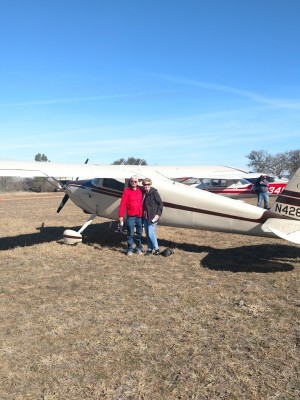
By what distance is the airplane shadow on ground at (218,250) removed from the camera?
6.79 metres

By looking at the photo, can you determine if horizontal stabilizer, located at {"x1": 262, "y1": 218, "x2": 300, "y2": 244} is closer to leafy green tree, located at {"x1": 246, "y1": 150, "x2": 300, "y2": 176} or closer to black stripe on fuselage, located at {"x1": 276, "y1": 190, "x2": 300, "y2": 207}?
black stripe on fuselage, located at {"x1": 276, "y1": 190, "x2": 300, "y2": 207}

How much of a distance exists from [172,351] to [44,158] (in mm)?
66547

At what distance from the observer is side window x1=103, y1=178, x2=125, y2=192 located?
880cm

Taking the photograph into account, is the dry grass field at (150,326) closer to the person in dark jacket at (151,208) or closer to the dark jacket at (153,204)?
the person in dark jacket at (151,208)

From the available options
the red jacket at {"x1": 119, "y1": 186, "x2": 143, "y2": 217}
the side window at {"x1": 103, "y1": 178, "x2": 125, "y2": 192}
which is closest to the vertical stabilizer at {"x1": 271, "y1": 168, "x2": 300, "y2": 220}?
the red jacket at {"x1": 119, "y1": 186, "x2": 143, "y2": 217}

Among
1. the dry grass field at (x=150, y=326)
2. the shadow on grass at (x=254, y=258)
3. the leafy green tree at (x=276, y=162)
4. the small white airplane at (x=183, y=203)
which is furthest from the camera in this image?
the leafy green tree at (x=276, y=162)

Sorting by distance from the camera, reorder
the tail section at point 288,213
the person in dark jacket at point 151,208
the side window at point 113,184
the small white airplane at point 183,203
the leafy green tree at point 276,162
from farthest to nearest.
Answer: the leafy green tree at point 276,162, the side window at point 113,184, the person in dark jacket at point 151,208, the small white airplane at point 183,203, the tail section at point 288,213

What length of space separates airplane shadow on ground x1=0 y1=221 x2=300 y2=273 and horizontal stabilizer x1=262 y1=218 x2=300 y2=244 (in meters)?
0.77

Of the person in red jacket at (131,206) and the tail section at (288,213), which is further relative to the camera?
the person in red jacket at (131,206)

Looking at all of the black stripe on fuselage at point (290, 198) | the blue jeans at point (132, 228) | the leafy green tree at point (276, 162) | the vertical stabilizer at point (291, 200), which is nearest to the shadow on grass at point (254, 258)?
the vertical stabilizer at point (291, 200)

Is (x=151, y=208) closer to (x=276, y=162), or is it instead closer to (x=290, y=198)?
(x=290, y=198)

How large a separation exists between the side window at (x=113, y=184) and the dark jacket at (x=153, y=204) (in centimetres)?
122

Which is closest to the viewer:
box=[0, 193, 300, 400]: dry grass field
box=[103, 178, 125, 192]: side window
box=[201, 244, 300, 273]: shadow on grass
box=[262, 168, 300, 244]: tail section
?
box=[0, 193, 300, 400]: dry grass field

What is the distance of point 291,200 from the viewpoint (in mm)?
6324
